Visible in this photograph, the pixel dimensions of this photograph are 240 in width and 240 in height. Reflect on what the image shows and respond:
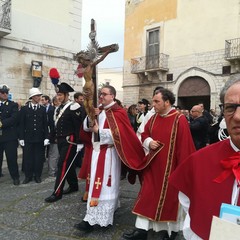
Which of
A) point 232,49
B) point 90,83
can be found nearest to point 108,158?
point 90,83

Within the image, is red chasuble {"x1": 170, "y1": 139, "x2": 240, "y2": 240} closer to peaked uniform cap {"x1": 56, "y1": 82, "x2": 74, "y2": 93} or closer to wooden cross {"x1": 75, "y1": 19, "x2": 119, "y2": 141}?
wooden cross {"x1": 75, "y1": 19, "x2": 119, "y2": 141}

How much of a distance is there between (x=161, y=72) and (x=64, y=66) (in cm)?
680

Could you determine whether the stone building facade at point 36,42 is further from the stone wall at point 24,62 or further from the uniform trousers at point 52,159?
the uniform trousers at point 52,159

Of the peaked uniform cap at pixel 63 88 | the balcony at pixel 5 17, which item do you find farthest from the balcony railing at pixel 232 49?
the peaked uniform cap at pixel 63 88

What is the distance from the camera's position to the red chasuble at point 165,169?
3.57 metres

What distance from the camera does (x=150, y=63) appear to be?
19250mm

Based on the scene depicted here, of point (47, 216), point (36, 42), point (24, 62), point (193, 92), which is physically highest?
point (36, 42)

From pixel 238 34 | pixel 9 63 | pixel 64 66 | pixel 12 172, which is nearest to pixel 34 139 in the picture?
pixel 12 172

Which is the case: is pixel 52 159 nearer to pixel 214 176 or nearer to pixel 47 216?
pixel 47 216

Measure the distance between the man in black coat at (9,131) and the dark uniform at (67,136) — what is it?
1.35 m

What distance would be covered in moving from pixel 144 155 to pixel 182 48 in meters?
15.1

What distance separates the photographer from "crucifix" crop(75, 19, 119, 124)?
3.70 metres

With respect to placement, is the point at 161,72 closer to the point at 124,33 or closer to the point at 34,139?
the point at 124,33

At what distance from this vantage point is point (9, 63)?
12.4m
